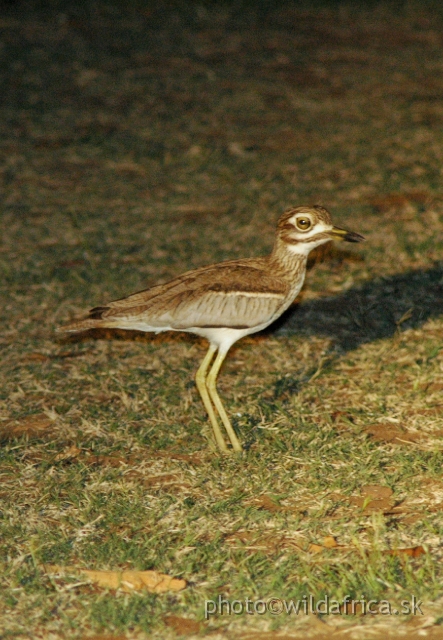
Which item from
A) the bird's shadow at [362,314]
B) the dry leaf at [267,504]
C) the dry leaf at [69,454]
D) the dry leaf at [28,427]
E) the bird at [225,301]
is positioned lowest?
the dry leaf at [28,427]

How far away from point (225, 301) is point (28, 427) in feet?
3.70

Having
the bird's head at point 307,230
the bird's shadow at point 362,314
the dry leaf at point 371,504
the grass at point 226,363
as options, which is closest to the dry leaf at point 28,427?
the grass at point 226,363

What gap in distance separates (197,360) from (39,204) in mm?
3272

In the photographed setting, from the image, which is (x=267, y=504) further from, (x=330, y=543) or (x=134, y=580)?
(x=134, y=580)

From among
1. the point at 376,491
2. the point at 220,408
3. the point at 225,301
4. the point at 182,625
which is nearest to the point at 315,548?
the point at 376,491

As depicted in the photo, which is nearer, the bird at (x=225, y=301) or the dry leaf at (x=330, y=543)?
the dry leaf at (x=330, y=543)

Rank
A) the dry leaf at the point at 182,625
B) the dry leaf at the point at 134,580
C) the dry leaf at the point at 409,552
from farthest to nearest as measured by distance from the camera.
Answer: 1. the dry leaf at the point at 409,552
2. the dry leaf at the point at 134,580
3. the dry leaf at the point at 182,625

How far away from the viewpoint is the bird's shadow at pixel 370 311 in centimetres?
574

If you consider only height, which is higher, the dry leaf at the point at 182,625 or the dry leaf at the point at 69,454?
the dry leaf at the point at 182,625

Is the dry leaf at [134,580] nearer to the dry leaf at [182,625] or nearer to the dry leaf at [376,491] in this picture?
the dry leaf at [182,625]

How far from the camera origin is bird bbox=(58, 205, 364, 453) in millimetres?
4543

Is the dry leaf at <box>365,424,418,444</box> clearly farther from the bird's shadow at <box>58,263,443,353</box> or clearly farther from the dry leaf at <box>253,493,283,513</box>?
the bird's shadow at <box>58,263,443,353</box>

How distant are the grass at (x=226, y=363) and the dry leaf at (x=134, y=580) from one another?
0.04m

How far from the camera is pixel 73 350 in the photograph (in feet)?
18.6
